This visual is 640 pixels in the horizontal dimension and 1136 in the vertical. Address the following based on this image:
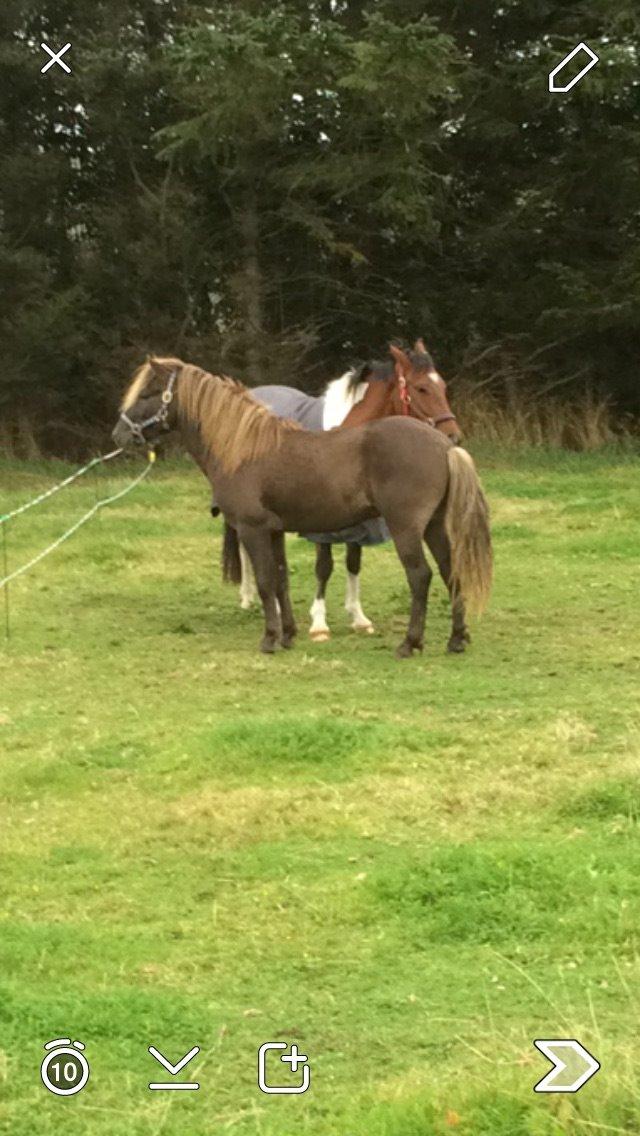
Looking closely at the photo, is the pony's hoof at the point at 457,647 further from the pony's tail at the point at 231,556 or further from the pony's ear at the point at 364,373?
the pony's tail at the point at 231,556

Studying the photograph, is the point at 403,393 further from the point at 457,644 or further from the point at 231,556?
the point at 231,556

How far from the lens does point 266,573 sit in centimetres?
905

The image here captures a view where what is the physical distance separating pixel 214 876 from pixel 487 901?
2.99 ft

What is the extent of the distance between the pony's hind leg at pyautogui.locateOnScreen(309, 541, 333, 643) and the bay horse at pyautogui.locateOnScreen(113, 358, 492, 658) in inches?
8.0

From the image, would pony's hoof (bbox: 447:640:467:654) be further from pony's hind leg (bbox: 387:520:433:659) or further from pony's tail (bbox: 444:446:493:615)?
pony's tail (bbox: 444:446:493:615)

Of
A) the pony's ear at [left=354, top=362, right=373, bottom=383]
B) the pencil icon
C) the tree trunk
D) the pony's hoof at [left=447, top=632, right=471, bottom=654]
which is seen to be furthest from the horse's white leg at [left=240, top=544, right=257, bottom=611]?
the tree trunk

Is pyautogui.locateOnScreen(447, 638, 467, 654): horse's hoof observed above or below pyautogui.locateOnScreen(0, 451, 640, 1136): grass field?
below

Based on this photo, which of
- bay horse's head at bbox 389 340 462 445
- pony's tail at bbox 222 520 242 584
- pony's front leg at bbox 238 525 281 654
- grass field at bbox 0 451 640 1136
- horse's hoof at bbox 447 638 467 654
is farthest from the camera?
pony's tail at bbox 222 520 242 584

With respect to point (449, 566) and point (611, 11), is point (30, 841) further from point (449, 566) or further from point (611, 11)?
point (611, 11)

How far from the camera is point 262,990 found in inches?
162

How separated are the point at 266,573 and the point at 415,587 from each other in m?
0.83

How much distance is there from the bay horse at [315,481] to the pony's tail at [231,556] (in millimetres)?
805

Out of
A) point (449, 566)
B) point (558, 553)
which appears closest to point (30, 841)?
point (449, 566)

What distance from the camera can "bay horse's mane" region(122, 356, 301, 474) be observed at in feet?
29.7
